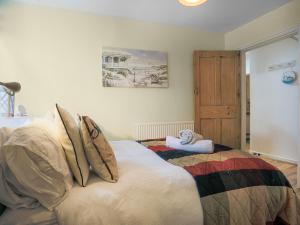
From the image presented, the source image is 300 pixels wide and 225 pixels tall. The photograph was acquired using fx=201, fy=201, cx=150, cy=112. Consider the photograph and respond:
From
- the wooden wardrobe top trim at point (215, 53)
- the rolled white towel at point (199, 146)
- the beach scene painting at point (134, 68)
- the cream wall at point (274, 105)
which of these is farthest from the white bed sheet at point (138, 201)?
the cream wall at point (274, 105)

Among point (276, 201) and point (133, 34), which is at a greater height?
point (133, 34)

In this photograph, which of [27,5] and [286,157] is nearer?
[27,5]

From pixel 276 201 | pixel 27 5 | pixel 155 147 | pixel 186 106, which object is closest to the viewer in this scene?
pixel 276 201

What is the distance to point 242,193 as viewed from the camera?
120 centimetres

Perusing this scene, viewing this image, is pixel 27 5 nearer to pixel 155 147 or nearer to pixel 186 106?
pixel 155 147

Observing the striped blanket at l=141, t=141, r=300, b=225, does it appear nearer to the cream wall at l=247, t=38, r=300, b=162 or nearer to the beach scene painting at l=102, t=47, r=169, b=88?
the beach scene painting at l=102, t=47, r=169, b=88

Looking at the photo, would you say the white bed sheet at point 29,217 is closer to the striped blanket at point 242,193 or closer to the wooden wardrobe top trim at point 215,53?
the striped blanket at point 242,193

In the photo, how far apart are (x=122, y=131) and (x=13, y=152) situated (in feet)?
7.81

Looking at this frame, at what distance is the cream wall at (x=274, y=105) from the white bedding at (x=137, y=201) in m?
3.46

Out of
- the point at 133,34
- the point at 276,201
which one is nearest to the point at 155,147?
the point at 276,201

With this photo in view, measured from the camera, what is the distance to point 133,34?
3287 mm

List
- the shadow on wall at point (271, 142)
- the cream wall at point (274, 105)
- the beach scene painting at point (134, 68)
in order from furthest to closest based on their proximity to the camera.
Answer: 1. the shadow on wall at point (271, 142)
2. the cream wall at point (274, 105)
3. the beach scene painting at point (134, 68)

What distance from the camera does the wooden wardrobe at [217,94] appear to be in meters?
3.59

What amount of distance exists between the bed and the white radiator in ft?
5.96
